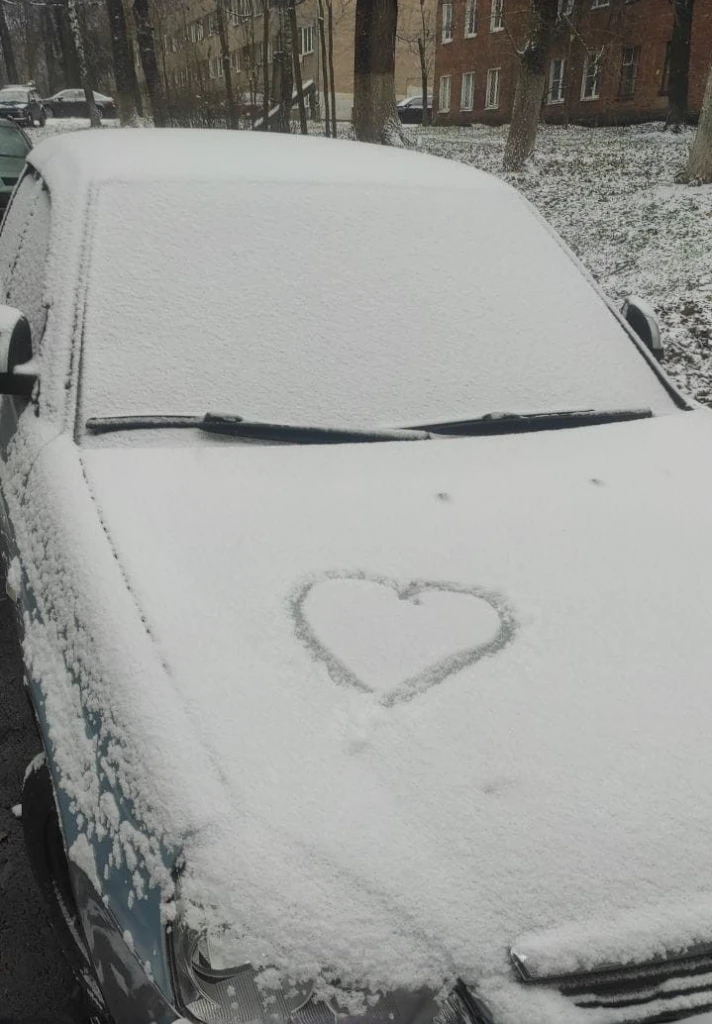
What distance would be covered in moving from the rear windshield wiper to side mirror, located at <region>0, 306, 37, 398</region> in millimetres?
329

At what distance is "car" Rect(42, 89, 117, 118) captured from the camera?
36719mm

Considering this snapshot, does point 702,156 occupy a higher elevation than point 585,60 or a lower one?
higher

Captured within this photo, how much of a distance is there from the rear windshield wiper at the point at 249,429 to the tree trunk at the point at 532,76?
45.3 feet

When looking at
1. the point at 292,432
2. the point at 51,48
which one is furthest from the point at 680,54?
the point at 51,48

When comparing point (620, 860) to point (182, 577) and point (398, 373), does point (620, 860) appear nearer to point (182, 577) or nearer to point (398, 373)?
point (182, 577)

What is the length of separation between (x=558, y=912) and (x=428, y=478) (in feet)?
3.68

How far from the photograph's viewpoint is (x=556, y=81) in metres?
29.2

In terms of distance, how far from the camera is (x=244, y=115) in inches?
899

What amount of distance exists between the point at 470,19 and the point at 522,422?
3510 centimetres

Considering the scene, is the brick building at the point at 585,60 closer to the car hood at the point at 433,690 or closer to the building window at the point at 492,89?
the building window at the point at 492,89

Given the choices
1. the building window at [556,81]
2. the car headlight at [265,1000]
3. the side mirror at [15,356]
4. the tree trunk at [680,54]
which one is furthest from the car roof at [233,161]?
the building window at [556,81]

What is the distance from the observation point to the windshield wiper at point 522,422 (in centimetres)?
231

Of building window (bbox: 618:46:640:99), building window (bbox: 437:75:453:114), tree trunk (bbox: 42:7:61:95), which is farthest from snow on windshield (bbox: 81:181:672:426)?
tree trunk (bbox: 42:7:61:95)

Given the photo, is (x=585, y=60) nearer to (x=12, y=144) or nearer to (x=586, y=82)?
(x=586, y=82)
